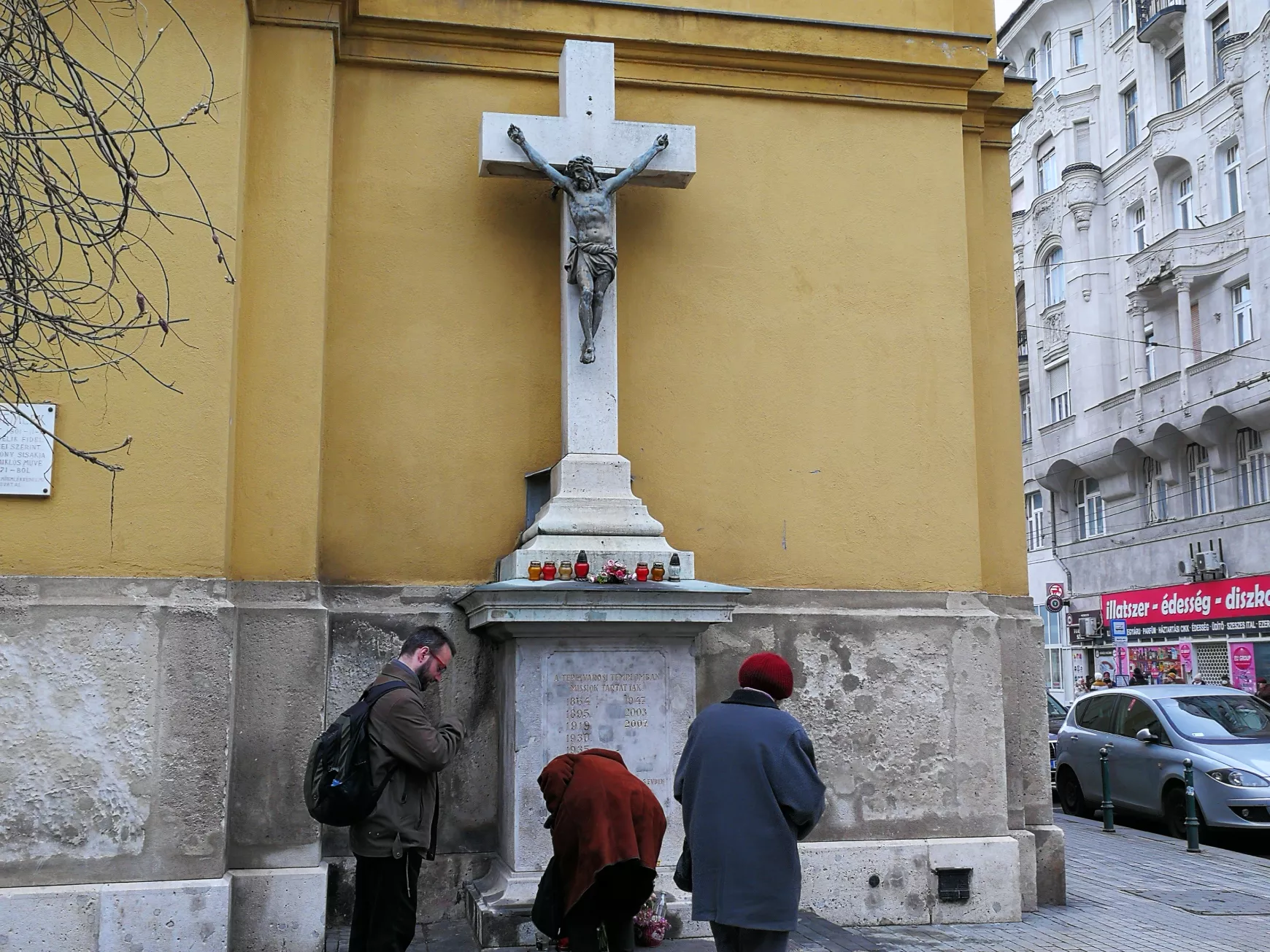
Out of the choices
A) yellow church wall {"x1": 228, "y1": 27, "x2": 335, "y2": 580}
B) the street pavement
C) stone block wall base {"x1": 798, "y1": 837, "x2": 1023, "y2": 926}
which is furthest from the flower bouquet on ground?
yellow church wall {"x1": 228, "y1": 27, "x2": 335, "y2": 580}

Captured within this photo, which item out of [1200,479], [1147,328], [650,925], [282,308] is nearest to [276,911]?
[650,925]

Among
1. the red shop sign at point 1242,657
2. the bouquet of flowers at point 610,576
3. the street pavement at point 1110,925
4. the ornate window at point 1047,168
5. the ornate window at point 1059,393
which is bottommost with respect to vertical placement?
the street pavement at point 1110,925

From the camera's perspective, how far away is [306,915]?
7.45 metres

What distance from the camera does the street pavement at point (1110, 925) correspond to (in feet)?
25.5

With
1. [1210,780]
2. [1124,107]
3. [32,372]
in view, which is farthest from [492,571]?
[1124,107]

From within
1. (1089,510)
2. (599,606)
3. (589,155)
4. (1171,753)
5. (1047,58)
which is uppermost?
(1047,58)

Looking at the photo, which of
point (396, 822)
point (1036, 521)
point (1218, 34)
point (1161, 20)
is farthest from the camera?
point (1036, 521)

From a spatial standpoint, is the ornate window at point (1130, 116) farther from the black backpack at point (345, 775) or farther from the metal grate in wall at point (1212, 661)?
the black backpack at point (345, 775)

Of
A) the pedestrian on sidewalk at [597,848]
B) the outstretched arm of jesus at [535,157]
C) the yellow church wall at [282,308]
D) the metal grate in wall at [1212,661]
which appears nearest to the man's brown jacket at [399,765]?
the pedestrian on sidewalk at [597,848]

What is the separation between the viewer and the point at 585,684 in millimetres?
7957

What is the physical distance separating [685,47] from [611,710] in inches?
183

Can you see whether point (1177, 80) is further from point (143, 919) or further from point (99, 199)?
point (143, 919)

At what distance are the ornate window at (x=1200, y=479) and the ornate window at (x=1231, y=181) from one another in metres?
5.17

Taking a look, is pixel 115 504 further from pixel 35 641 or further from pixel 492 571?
pixel 492 571
